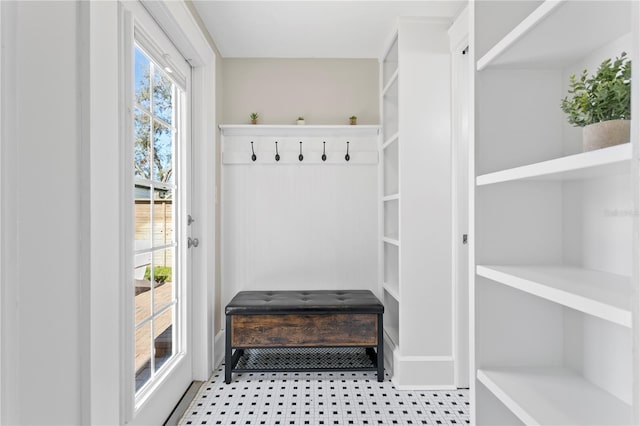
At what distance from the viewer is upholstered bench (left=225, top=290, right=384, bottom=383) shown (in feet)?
7.64

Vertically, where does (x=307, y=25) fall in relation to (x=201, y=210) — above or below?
above

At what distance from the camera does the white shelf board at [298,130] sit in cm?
278

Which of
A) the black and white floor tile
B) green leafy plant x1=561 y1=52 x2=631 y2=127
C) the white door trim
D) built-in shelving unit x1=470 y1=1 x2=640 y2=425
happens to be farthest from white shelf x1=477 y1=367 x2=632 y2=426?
the white door trim

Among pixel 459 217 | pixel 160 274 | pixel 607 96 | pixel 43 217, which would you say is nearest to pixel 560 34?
pixel 607 96

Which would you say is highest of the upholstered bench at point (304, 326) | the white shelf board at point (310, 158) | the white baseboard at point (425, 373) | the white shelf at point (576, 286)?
the white shelf board at point (310, 158)

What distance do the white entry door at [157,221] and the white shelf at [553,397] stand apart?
4.25ft

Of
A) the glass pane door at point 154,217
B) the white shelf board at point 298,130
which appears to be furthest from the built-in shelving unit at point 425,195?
the glass pane door at point 154,217

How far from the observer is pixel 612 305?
64cm

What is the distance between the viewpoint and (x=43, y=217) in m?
0.87

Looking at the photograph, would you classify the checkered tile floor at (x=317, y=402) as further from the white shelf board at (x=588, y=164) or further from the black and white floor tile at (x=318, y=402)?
the white shelf board at (x=588, y=164)

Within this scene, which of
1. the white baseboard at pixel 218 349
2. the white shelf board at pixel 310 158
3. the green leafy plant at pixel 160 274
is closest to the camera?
the green leafy plant at pixel 160 274

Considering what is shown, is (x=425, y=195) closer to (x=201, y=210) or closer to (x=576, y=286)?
(x=201, y=210)

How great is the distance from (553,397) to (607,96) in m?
0.73

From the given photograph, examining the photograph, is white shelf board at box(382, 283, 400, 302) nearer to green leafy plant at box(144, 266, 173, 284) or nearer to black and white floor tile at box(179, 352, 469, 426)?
black and white floor tile at box(179, 352, 469, 426)
